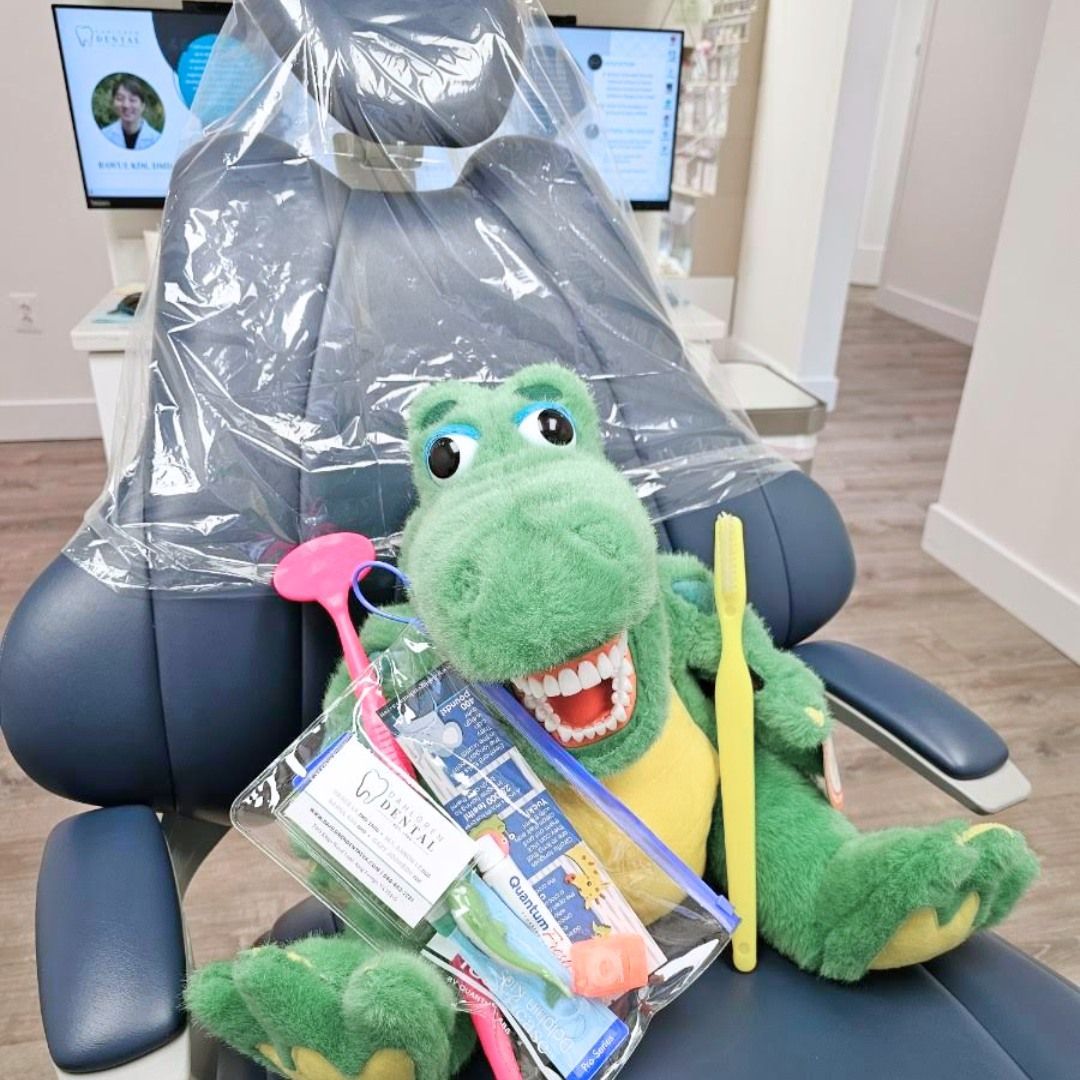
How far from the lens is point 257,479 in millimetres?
785

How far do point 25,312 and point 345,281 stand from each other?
7.81ft

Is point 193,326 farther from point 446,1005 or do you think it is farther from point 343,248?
point 446,1005

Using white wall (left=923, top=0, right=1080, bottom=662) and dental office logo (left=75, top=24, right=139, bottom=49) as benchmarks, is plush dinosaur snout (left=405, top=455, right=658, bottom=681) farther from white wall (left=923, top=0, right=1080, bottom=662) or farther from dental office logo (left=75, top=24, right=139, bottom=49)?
white wall (left=923, top=0, right=1080, bottom=662)

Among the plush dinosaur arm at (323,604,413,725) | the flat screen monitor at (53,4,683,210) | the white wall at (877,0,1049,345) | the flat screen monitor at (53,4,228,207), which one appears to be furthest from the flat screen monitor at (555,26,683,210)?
the white wall at (877,0,1049,345)

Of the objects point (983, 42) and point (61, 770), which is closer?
point (61, 770)

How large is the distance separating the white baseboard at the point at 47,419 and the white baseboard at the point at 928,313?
3.65 m

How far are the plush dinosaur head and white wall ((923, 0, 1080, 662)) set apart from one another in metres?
1.63

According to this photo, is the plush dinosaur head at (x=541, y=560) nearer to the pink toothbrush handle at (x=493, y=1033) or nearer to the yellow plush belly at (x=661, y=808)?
the yellow plush belly at (x=661, y=808)

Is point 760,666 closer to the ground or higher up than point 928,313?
higher up

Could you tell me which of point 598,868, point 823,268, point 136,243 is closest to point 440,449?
point 598,868

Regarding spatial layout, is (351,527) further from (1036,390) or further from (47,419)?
(47,419)

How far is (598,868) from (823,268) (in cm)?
273

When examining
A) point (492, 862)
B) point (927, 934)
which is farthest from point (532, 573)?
point (927, 934)

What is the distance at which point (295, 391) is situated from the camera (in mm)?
803
